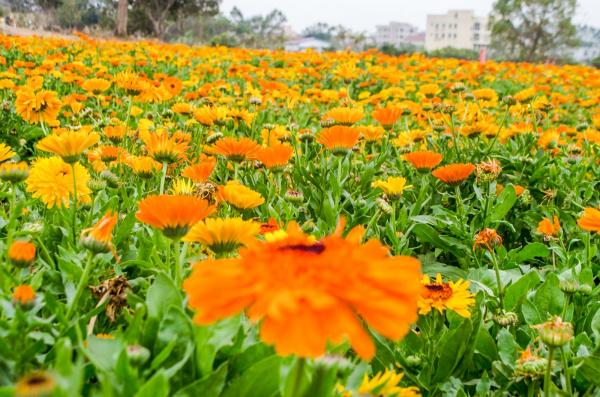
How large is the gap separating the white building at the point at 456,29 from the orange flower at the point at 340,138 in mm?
92489

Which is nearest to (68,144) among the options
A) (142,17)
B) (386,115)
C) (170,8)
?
(386,115)

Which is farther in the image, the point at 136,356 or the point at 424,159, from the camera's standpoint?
the point at 424,159

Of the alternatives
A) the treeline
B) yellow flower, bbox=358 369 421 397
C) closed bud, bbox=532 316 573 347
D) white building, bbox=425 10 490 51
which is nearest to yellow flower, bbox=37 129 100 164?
yellow flower, bbox=358 369 421 397

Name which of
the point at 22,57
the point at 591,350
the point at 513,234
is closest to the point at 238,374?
the point at 591,350

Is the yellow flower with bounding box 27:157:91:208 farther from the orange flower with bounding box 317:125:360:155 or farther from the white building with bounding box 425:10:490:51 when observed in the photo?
the white building with bounding box 425:10:490:51

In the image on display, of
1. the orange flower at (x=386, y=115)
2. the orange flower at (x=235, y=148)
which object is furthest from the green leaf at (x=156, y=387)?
the orange flower at (x=386, y=115)

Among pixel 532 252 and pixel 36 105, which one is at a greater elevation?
pixel 36 105

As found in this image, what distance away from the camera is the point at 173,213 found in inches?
31.3

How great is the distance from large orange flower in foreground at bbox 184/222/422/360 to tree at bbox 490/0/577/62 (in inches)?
1395

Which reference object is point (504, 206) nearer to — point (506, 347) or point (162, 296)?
point (506, 347)

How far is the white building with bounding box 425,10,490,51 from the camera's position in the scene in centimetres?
8911

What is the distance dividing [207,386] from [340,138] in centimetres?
102

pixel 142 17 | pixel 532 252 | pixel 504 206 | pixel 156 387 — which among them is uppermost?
pixel 142 17

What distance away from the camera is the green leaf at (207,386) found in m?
0.71
